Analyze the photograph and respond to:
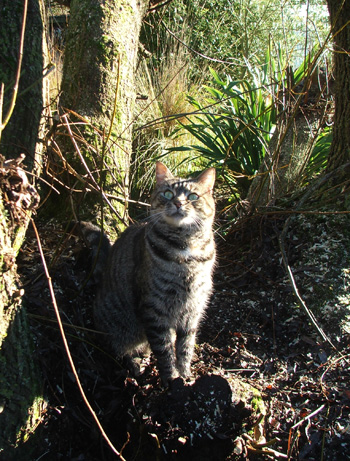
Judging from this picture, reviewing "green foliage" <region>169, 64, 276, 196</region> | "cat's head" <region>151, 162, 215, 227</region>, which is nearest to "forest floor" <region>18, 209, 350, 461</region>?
"cat's head" <region>151, 162, 215, 227</region>

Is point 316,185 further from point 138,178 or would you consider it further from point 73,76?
point 138,178

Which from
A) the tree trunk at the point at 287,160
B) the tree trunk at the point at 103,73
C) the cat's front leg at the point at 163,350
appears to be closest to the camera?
the cat's front leg at the point at 163,350

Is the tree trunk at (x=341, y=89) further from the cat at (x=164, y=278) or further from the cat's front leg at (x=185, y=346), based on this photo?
the cat's front leg at (x=185, y=346)

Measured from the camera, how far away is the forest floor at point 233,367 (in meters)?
1.80

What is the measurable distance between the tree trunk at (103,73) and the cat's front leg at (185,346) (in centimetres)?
99

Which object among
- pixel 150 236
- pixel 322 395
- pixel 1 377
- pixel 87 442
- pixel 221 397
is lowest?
pixel 87 442

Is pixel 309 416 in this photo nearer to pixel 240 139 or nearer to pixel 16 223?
pixel 16 223

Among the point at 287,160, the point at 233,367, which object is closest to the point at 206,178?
the point at 233,367

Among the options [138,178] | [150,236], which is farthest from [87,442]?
[138,178]

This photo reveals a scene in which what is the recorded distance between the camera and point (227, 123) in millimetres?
4863

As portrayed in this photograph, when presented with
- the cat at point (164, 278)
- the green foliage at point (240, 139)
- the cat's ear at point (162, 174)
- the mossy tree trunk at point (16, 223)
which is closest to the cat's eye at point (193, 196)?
the cat at point (164, 278)

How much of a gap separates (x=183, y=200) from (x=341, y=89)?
144 cm

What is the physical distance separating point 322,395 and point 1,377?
150 cm

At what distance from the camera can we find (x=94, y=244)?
2.55m
